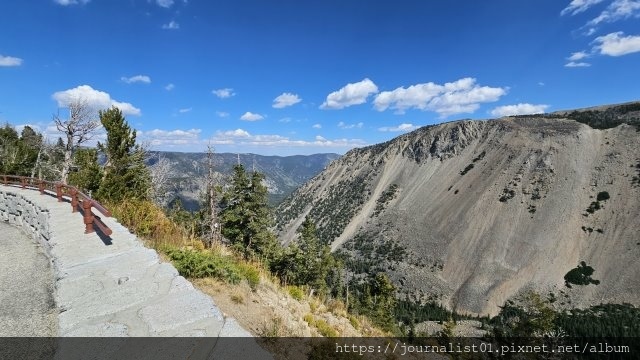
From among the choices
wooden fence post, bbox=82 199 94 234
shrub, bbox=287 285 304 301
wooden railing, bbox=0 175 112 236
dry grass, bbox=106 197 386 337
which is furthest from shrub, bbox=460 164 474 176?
wooden fence post, bbox=82 199 94 234

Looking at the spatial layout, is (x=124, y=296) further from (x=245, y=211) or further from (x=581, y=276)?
(x=581, y=276)

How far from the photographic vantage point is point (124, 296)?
22.2 ft

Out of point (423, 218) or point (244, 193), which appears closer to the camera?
point (244, 193)

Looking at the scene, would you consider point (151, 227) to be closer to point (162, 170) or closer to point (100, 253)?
point (100, 253)

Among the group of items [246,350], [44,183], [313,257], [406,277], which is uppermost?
[44,183]

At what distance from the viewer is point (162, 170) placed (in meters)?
48.8

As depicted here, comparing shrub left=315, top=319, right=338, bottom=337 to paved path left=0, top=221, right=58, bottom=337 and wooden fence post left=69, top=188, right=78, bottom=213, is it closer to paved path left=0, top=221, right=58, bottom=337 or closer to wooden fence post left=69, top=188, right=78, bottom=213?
paved path left=0, top=221, right=58, bottom=337

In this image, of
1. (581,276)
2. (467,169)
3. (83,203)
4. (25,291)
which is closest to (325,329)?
(25,291)

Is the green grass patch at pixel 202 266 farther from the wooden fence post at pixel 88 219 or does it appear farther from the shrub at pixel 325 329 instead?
the wooden fence post at pixel 88 219

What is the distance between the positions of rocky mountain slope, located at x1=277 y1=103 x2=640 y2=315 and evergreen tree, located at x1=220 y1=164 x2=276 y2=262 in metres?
104

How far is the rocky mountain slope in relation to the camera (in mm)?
123875

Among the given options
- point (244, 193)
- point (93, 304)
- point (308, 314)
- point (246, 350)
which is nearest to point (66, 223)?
point (93, 304)

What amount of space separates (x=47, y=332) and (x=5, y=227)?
12368 millimetres

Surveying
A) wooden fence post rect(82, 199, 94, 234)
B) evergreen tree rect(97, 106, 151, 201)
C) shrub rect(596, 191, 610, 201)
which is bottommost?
shrub rect(596, 191, 610, 201)
